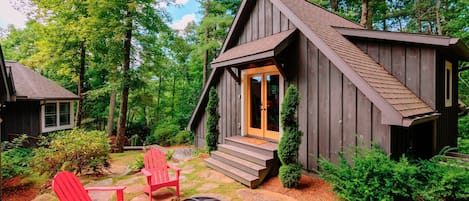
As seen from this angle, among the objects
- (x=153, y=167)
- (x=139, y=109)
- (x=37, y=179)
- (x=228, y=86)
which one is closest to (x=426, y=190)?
(x=153, y=167)

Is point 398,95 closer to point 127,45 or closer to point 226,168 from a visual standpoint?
point 226,168

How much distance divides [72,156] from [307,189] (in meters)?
5.79

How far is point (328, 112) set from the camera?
4.90 meters

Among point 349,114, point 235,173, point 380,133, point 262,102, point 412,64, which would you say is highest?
point 412,64

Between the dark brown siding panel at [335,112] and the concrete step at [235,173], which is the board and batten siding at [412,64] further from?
the concrete step at [235,173]

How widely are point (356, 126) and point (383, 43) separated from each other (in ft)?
7.76

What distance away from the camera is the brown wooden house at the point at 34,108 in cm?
1015

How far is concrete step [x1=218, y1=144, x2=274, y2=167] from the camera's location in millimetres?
4902

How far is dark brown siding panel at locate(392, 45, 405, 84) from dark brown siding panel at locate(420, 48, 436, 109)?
336 mm

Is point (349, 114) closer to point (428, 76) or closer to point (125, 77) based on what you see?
point (428, 76)

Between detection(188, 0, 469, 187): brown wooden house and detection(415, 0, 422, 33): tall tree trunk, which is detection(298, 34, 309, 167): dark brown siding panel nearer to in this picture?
detection(188, 0, 469, 187): brown wooden house

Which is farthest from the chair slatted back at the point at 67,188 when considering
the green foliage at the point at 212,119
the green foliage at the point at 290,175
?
the green foliage at the point at 212,119

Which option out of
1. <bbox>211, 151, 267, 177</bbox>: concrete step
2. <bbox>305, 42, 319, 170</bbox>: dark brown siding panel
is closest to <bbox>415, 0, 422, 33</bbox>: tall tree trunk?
<bbox>305, 42, 319, 170</bbox>: dark brown siding panel

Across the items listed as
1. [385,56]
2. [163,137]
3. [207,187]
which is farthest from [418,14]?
[163,137]
